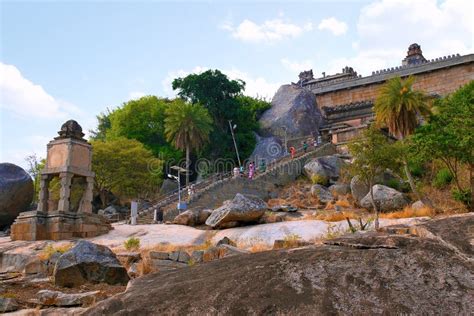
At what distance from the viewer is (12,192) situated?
95.9 ft

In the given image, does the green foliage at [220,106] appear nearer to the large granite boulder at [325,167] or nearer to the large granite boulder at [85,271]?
the large granite boulder at [325,167]

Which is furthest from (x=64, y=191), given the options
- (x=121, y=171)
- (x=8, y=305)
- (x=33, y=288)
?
(x=121, y=171)

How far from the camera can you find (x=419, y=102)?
102 ft

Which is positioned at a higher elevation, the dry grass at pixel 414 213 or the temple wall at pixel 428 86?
the temple wall at pixel 428 86

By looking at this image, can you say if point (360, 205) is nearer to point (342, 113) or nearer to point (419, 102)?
point (419, 102)

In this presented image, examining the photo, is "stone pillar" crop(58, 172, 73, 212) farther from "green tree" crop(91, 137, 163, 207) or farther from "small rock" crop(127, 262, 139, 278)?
"green tree" crop(91, 137, 163, 207)

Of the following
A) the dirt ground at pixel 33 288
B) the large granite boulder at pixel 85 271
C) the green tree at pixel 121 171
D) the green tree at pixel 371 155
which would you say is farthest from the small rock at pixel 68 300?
the green tree at pixel 121 171

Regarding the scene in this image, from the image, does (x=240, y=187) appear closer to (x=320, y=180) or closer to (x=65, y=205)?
(x=320, y=180)

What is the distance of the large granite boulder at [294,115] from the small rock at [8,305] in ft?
148

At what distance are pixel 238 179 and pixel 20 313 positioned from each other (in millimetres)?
26306

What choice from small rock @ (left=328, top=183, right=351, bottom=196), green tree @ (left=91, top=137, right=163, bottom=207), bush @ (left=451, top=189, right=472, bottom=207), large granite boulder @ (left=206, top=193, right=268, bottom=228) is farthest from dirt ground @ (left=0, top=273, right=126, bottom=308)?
green tree @ (left=91, top=137, right=163, bottom=207)

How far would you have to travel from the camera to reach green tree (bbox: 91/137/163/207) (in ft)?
127

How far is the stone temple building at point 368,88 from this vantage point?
50219 millimetres

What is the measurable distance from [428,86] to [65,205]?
137ft
